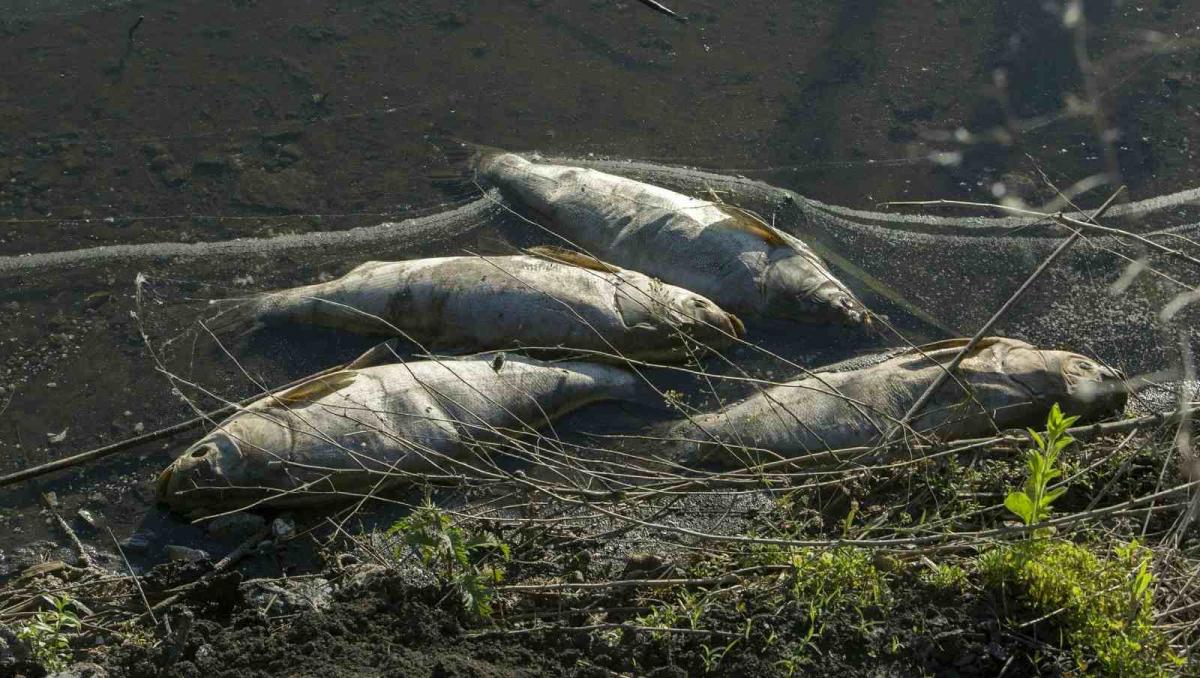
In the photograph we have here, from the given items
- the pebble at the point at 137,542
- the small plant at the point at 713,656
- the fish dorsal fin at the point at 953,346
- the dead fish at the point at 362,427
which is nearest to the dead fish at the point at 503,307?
the dead fish at the point at 362,427

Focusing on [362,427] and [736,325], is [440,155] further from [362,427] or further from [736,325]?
[362,427]

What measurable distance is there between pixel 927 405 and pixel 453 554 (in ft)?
8.64

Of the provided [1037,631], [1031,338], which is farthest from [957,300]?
[1037,631]

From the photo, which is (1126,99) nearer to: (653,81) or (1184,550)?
(653,81)

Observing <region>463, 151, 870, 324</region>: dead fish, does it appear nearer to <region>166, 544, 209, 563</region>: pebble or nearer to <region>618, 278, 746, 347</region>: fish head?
<region>618, 278, 746, 347</region>: fish head

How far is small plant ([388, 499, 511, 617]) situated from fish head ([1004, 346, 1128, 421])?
2.93 m

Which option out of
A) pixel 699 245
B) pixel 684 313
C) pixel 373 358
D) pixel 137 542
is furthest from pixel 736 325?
pixel 137 542

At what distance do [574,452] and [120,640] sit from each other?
7.63 ft

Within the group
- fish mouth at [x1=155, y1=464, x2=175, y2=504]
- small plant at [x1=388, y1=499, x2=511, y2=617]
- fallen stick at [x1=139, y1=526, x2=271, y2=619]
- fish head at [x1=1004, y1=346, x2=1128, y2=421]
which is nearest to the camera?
small plant at [x1=388, y1=499, x2=511, y2=617]

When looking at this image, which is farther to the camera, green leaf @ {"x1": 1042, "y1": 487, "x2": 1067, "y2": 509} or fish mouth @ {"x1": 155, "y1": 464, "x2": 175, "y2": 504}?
fish mouth @ {"x1": 155, "y1": 464, "x2": 175, "y2": 504}

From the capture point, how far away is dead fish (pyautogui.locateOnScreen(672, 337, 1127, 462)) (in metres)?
5.84

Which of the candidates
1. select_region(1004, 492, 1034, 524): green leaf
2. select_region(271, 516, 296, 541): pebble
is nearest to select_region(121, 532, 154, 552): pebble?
select_region(271, 516, 296, 541): pebble

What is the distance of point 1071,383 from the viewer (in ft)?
19.8

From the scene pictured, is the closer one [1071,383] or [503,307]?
[1071,383]
